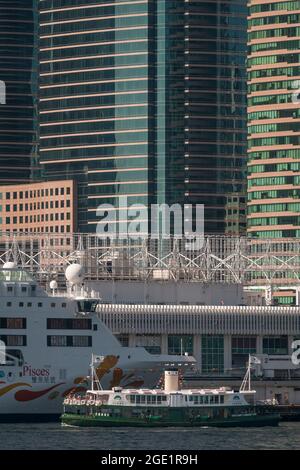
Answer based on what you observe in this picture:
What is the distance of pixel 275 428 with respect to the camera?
158250mm

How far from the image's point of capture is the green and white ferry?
6152 inches

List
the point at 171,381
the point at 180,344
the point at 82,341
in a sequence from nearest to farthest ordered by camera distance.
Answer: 1. the point at 171,381
2. the point at 82,341
3. the point at 180,344

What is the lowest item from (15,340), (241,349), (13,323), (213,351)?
(213,351)

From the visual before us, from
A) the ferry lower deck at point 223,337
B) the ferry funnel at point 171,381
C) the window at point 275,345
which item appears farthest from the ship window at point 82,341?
the window at point 275,345

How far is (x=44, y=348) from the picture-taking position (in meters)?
164

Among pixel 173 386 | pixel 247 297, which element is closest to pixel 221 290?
pixel 247 297

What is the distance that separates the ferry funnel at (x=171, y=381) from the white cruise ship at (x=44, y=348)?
6.60m

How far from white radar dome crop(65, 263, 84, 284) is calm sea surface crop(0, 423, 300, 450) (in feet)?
46.6

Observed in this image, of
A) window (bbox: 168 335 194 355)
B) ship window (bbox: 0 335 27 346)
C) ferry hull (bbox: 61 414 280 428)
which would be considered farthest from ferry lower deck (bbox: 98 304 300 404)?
ferry hull (bbox: 61 414 280 428)

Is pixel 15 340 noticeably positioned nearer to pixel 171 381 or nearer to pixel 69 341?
pixel 69 341

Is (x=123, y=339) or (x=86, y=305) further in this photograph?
(x=123, y=339)

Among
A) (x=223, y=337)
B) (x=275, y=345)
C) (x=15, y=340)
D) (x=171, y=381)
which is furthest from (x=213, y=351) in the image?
(x=15, y=340)

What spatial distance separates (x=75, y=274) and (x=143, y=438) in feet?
88.7
